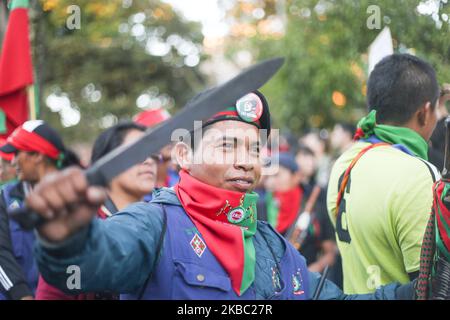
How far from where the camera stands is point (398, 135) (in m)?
2.82

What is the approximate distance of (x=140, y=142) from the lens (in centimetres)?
148

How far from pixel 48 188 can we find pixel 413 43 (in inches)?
93.0

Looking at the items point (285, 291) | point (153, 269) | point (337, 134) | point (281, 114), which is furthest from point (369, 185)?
point (281, 114)

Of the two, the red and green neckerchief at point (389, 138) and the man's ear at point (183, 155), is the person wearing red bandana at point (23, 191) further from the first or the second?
the red and green neckerchief at point (389, 138)

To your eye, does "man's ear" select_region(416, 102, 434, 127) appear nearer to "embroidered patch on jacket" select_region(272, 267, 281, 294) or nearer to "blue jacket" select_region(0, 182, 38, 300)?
"embroidered patch on jacket" select_region(272, 267, 281, 294)

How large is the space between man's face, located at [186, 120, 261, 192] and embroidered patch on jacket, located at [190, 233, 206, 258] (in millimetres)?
219

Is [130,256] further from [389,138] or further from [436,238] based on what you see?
[389,138]

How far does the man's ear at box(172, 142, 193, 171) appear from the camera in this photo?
2277 mm

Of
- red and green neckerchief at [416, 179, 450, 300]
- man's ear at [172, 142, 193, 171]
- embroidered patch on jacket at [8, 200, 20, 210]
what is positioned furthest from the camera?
embroidered patch on jacket at [8, 200, 20, 210]

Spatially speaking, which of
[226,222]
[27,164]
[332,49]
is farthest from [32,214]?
[332,49]

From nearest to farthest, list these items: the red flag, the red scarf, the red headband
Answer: the red headband
the red flag
the red scarf

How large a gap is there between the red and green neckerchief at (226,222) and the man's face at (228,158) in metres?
0.04

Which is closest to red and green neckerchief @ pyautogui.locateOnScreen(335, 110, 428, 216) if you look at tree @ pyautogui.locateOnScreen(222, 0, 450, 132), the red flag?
tree @ pyautogui.locateOnScreen(222, 0, 450, 132)
